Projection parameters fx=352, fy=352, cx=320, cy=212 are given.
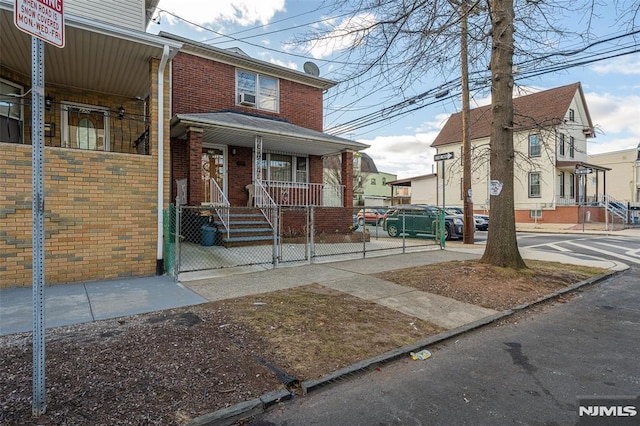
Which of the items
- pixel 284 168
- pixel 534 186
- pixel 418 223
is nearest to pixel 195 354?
pixel 284 168

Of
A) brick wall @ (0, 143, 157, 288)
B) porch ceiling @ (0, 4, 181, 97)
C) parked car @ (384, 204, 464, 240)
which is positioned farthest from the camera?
parked car @ (384, 204, 464, 240)

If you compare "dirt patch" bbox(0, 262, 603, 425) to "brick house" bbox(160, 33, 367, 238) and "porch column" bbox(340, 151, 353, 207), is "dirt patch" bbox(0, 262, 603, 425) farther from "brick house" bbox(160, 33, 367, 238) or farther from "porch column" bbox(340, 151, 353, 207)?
"porch column" bbox(340, 151, 353, 207)

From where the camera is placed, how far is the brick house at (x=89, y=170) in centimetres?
584

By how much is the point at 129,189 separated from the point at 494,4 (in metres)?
8.28

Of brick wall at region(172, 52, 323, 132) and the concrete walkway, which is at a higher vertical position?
brick wall at region(172, 52, 323, 132)

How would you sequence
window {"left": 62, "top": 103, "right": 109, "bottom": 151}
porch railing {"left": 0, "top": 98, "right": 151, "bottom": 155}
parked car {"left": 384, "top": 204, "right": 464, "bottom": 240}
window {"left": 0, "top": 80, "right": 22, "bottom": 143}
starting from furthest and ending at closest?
parked car {"left": 384, "top": 204, "right": 464, "bottom": 240} → window {"left": 62, "top": 103, "right": 109, "bottom": 151} → porch railing {"left": 0, "top": 98, "right": 151, "bottom": 155} → window {"left": 0, "top": 80, "right": 22, "bottom": 143}

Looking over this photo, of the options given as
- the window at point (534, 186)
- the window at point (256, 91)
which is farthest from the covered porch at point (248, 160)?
the window at point (534, 186)

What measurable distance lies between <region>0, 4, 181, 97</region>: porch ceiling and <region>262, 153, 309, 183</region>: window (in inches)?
220

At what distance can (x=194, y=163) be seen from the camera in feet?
34.1

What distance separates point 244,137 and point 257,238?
369cm

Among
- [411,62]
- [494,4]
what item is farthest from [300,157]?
[494,4]

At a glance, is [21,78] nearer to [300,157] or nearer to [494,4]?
[300,157]

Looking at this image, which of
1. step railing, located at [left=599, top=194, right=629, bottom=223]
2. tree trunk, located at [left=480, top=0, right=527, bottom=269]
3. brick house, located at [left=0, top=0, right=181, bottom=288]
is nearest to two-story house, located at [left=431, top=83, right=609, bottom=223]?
step railing, located at [left=599, top=194, right=629, bottom=223]

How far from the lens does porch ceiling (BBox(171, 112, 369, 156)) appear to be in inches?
410
